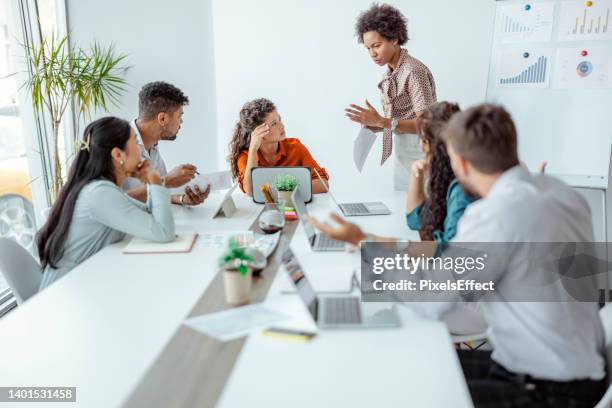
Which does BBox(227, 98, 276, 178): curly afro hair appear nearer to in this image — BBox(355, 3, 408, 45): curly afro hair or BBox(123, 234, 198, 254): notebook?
BBox(355, 3, 408, 45): curly afro hair

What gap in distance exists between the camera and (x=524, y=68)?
349 centimetres

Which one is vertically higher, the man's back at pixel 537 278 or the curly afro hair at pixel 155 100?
the curly afro hair at pixel 155 100

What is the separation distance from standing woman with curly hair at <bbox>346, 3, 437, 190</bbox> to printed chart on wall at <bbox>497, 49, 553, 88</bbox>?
0.79m

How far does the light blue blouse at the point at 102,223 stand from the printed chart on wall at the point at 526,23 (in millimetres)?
2585

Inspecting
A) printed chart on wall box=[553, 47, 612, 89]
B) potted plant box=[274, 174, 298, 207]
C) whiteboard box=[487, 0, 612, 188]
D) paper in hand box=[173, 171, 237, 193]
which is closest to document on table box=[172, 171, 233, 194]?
paper in hand box=[173, 171, 237, 193]

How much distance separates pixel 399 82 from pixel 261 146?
2.89ft

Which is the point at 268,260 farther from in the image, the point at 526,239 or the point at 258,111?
the point at 258,111

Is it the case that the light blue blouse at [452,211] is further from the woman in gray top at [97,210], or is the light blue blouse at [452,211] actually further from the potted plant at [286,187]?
the woman in gray top at [97,210]

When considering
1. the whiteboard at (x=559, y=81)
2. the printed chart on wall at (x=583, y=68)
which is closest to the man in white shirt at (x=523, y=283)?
the whiteboard at (x=559, y=81)

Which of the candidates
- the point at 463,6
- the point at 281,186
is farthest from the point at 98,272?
the point at 463,6

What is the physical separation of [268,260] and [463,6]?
2756 mm

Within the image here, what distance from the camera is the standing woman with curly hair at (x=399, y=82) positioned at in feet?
9.78

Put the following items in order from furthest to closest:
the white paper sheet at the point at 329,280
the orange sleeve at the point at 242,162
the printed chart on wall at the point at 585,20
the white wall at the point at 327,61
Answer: the white wall at the point at 327,61 < the printed chart on wall at the point at 585,20 < the orange sleeve at the point at 242,162 < the white paper sheet at the point at 329,280

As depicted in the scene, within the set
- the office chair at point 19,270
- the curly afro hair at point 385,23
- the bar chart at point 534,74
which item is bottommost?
the office chair at point 19,270
